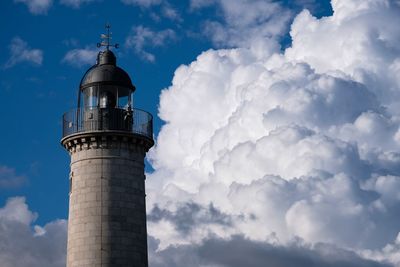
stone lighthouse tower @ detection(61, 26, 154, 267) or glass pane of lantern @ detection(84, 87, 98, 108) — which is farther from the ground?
glass pane of lantern @ detection(84, 87, 98, 108)

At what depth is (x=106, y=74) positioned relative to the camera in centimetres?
4491

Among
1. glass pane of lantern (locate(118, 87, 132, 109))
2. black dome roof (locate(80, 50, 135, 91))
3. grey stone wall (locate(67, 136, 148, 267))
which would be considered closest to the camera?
grey stone wall (locate(67, 136, 148, 267))

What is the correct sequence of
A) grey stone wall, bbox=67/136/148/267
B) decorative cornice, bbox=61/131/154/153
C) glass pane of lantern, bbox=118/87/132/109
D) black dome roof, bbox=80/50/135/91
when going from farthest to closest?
1. glass pane of lantern, bbox=118/87/132/109
2. black dome roof, bbox=80/50/135/91
3. decorative cornice, bbox=61/131/154/153
4. grey stone wall, bbox=67/136/148/267

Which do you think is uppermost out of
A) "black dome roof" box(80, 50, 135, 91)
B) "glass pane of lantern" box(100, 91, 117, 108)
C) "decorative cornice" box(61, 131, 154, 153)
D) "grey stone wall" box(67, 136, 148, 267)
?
"black dome roof" box(80, 50, 135, 91)

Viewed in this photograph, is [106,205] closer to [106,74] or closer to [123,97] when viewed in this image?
[123,97]

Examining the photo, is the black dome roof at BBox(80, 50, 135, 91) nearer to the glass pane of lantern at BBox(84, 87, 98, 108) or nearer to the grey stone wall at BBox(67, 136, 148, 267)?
the glass pane of lantern at BBox(84, 87, 98, 108)

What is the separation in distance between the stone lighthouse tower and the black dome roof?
0.05 metres

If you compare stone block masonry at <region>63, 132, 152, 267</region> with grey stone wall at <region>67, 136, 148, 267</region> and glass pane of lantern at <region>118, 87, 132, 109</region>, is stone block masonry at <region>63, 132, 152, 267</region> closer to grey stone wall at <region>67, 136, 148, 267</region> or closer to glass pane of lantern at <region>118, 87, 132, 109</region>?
grey stone wall at <region>67, 136, 148, 267</region>

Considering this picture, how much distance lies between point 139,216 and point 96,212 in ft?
6.53

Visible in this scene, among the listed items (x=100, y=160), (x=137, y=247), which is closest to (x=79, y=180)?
(x=100, y=160)

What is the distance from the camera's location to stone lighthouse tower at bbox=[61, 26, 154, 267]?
139 feet

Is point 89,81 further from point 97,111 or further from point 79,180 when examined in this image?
point 79,180

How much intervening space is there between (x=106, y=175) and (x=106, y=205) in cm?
135

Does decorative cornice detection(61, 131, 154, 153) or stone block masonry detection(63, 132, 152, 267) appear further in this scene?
decorative cornice detection(61, 131, 154, 153)
